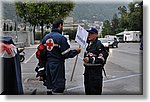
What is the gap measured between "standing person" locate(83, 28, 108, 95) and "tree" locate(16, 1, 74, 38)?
576mm

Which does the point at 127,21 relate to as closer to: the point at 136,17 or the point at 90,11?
the point at 136,17

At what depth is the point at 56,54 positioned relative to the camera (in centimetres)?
457

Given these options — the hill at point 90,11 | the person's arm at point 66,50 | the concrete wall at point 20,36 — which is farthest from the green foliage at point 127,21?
the concrete wall at point 20,36

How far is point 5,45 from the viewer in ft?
15.0

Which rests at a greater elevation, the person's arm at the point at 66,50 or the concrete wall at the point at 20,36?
the concrete wall at the point at 20,36

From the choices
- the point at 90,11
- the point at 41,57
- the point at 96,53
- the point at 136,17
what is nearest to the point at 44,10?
the point at 90,11

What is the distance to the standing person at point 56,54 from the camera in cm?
454

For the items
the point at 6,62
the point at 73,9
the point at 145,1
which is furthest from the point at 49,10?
the point at 145,1

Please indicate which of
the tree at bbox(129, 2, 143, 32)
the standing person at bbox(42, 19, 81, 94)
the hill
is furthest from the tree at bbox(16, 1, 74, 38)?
the tree at bbox(129, 2, 143, 32)

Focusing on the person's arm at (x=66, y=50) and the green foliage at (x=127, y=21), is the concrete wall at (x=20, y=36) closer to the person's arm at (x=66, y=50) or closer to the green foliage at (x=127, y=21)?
the person's arm at (x=66, y=50)

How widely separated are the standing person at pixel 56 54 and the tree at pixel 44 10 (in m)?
0.45

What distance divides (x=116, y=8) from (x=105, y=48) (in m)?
0.62

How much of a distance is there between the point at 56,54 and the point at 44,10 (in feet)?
2.68

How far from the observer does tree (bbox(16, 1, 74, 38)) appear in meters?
5.01
